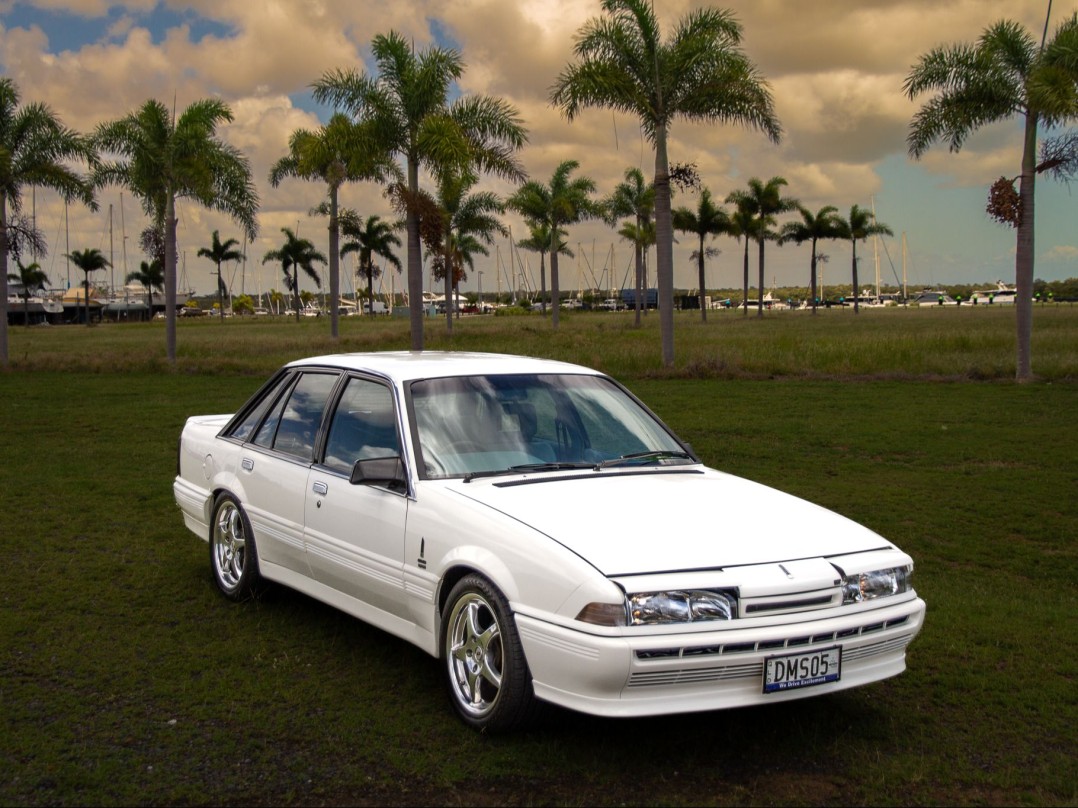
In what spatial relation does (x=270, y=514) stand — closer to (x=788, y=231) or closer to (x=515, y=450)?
(x=515, y=450)

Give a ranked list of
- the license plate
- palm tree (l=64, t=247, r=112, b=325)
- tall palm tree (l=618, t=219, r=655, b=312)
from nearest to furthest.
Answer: the license plate
tall palm tree (l=618, t=219, r=655, b=312)
palm tree (l=64, t=247, r=112, b=325)

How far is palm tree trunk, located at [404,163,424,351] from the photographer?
28891 millimetres

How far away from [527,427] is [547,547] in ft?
4.53

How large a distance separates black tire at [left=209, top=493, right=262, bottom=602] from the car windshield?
1.68 meters

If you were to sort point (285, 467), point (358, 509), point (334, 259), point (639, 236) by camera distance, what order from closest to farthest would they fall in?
1. point (358, 509)
2. point (285, 467)
3. point (334, 259)
4. point (639, 236)

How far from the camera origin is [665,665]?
3.87 meters

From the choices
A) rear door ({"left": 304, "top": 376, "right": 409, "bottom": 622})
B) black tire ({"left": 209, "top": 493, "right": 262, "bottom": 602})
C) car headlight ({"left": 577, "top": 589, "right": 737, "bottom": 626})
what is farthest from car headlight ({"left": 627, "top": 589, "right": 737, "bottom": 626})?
black tire ({"left": 209, "top": 493, "right": 262, "bottom": 602})

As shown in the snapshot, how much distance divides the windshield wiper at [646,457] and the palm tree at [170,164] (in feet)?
93.6

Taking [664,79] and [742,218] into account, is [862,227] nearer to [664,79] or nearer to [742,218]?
[742,218]

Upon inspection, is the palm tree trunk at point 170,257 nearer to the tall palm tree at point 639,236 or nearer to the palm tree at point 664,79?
the palm tree at point 664,79

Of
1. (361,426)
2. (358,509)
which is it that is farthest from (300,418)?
(358,509)

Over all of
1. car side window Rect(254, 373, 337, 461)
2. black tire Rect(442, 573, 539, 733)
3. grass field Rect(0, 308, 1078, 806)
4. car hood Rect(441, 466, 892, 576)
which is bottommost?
grass field Rect(0, 308, 1078, 806)

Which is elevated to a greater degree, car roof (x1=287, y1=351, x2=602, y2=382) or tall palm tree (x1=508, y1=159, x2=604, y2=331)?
tall palm tree (x1=508, y1=159, x2=604, y2=331)

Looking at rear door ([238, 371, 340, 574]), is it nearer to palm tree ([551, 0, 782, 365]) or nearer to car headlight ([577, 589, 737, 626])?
car headlight ([577, 589, 737, 626])
